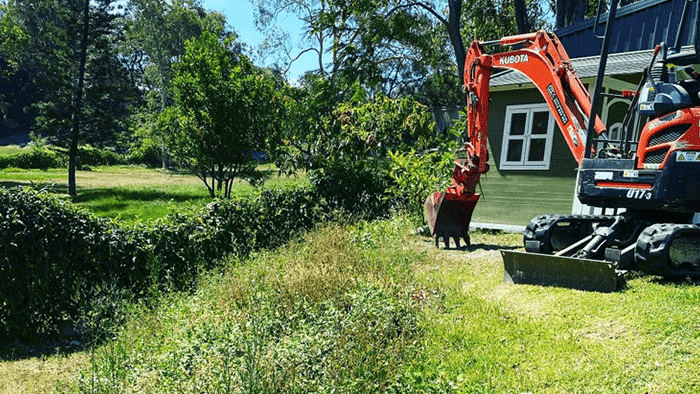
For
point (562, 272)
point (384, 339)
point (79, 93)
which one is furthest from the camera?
point (79, 93)

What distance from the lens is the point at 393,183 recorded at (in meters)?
14.3

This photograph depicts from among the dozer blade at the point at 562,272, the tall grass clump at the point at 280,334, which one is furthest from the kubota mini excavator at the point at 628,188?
the tall grass clump at the point at 280,334

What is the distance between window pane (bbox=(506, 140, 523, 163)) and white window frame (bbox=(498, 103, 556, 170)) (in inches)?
2.4

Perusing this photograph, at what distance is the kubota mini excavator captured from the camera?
20.6 feet

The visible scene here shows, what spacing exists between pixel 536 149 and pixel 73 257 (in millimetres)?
9223

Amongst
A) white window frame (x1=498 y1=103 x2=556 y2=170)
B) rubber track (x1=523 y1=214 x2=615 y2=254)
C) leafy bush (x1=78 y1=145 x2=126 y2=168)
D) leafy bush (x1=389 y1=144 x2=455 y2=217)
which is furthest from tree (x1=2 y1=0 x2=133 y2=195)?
rubber track (x1=523 y1=214 x2=615 y2=254)

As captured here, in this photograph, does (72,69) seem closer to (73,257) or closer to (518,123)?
(518,123)

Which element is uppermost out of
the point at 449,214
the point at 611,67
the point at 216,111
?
the point at 611,67

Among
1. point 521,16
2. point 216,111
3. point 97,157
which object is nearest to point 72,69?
point 216,111

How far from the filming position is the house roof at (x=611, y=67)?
34.0 ft

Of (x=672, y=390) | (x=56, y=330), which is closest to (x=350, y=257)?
(x=56, y=330)

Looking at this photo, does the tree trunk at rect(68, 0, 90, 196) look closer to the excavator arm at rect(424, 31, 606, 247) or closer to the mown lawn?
the mown lawn

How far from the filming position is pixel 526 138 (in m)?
12.4

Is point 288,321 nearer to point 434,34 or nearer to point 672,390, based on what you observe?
point 672,390
